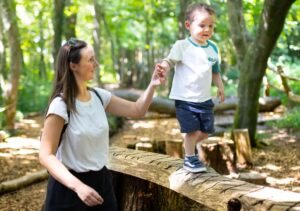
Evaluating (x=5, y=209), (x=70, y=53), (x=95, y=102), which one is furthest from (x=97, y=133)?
(x=5, y=209)

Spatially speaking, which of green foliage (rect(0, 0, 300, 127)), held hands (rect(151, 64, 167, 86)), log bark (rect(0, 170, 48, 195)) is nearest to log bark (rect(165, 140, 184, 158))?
log bark (rect(0, 170, 48, 195))

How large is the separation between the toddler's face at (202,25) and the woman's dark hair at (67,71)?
1148mm

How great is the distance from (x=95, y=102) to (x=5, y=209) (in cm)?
336

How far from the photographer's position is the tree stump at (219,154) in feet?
21.0

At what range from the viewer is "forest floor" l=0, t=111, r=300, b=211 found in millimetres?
5969

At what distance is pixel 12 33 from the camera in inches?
396

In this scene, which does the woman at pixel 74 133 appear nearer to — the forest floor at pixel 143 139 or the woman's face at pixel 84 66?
the woman's face at pixel 84 66

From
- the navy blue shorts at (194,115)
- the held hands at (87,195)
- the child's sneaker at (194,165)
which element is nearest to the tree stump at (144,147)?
the child's sneaker at (194,165)

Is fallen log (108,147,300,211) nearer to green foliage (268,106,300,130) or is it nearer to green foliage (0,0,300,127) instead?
green foliage (0,0,300,127)

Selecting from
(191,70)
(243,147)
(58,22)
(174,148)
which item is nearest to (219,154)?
(174,148)

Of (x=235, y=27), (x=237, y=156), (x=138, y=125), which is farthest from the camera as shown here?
(x=138, y=125)

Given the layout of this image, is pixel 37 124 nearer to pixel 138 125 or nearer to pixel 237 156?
pixel 138 125

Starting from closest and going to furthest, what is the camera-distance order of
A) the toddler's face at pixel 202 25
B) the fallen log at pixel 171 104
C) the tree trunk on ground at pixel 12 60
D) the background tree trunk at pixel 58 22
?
the toddler's face at pixel 202 25 → the tree trunk on ground at pixel 12 60 → the background tree trunk at pixel 58 22 → the fallen log at pixel 171 104

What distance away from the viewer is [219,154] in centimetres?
651
